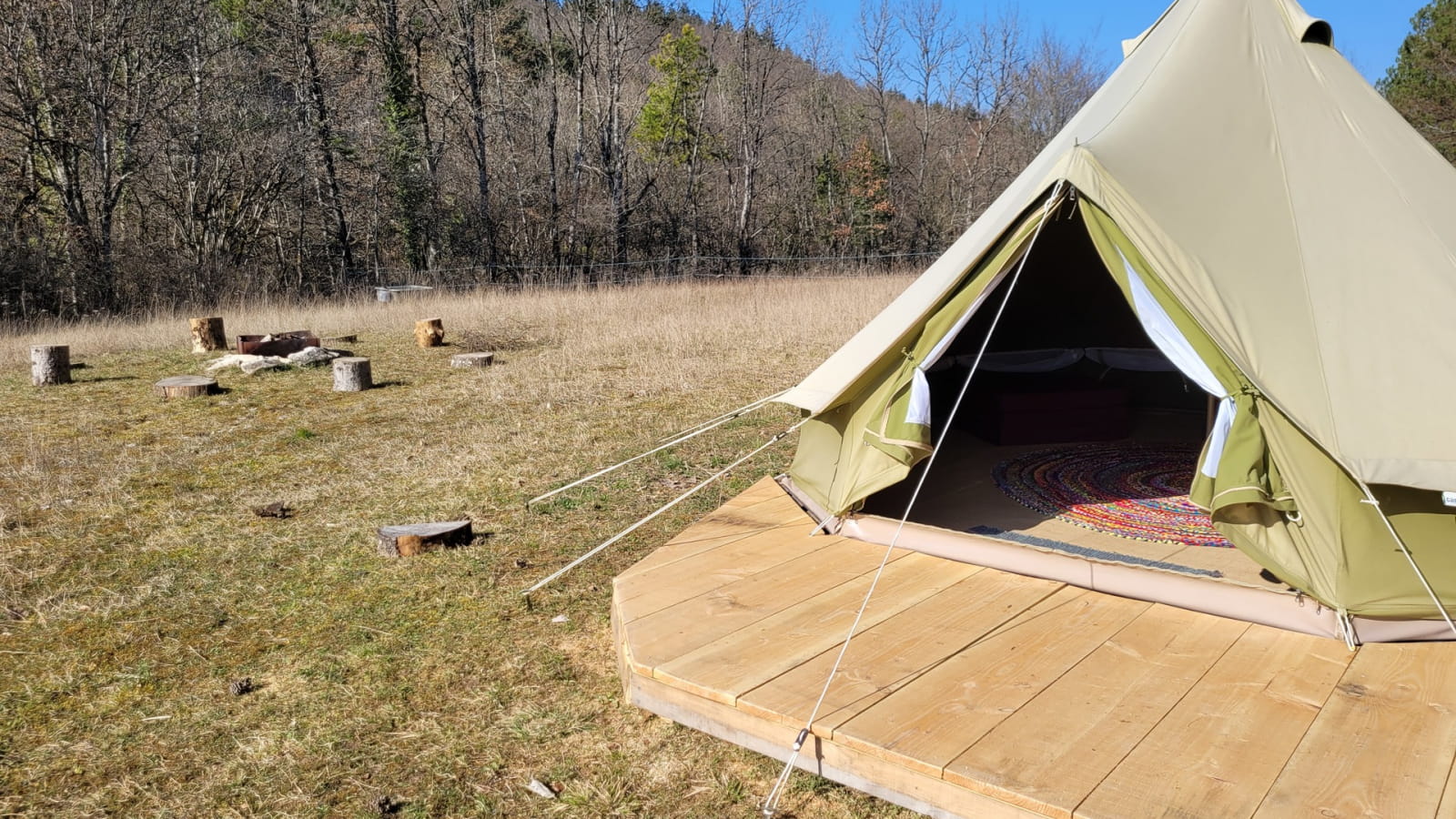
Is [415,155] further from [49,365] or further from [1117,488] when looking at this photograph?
[1117,488]

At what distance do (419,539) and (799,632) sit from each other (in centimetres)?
183

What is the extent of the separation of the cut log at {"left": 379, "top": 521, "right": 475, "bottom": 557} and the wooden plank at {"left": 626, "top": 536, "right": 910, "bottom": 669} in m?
1.40

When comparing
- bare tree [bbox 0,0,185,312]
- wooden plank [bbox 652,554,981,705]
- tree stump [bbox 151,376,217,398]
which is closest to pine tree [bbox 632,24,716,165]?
bare tree [bbox 0,0,185,312]

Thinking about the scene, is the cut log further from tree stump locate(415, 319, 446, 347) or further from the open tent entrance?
tree stump locate(415, 319, 446, 347)

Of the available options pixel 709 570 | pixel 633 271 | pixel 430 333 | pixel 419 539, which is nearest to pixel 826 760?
pixel 709 570

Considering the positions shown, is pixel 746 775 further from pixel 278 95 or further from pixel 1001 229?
pixel 278 95

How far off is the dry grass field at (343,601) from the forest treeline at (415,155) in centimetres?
633

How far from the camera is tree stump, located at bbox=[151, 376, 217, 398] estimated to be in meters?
7.38

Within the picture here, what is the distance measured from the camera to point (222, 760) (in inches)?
96.5

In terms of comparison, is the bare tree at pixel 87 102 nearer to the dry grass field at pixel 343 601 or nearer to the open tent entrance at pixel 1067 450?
the dry grass field at pixel 343 601

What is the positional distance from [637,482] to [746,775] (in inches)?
105

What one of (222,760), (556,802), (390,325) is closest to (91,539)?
(222,760)

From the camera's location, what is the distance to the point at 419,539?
391 centimetres

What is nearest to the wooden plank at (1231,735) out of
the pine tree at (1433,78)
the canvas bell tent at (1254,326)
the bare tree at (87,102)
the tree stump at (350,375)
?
the canvas bell tent at (1254,326)
